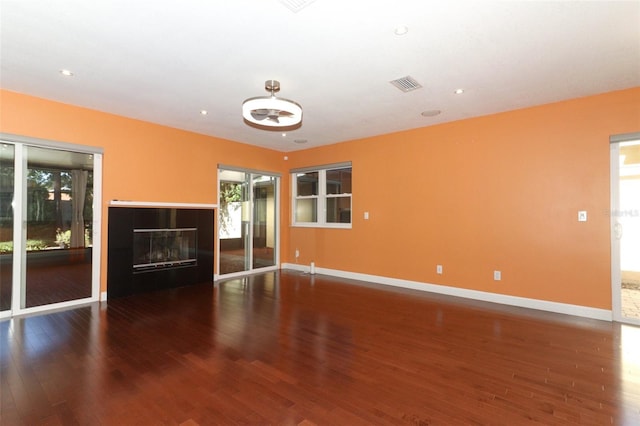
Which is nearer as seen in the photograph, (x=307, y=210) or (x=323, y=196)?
(x=323, y=196)

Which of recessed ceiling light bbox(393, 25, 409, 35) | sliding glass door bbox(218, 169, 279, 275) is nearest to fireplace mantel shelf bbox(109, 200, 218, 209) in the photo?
sliding glass door bbox(218, 169, 279, 275)

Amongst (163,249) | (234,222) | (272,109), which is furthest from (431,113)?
(163,249)

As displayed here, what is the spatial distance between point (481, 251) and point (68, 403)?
4.86m

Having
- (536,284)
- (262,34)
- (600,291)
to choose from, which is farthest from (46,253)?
(600,291)

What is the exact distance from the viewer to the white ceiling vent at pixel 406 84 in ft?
11.0

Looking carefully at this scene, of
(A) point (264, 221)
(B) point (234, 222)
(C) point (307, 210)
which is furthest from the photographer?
(C) point (307, 210)

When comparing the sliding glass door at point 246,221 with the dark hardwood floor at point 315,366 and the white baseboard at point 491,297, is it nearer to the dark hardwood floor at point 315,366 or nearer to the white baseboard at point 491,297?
the white baseboard at point 491,297

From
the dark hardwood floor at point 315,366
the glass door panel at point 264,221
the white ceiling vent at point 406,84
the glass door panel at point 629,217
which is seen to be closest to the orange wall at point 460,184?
the glass door panel at point 629,217

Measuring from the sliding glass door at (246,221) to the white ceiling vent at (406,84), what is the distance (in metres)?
3.77

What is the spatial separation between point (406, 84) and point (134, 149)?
4122 mm

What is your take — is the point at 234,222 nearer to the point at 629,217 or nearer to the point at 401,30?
the point at 401,30

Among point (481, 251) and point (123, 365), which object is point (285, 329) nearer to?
point (123, 365)

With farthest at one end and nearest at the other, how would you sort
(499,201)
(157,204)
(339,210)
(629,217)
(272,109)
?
(339,210), (157,204), (499,201), (629,217), (272,109)

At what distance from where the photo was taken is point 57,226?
13.6ft
